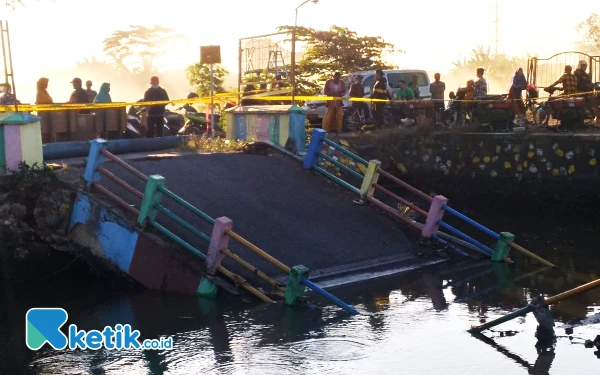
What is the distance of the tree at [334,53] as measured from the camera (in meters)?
34.3

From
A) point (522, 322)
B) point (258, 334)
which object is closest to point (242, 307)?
point (258, 334)

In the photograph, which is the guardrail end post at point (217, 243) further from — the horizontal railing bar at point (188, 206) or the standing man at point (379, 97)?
the standing man at point (379, 97)

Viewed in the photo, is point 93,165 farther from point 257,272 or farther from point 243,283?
point 257,272

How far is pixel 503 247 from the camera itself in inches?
572

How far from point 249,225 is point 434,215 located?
289cm

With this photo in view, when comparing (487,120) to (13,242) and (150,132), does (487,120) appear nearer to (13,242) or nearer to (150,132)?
(150,132)

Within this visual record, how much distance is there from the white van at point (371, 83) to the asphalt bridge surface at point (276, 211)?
8.46 m

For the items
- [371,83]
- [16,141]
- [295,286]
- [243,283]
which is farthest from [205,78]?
[295,286]

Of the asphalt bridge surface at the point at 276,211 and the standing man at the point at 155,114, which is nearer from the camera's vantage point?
the asphalt bridge surface at the point at 276,211

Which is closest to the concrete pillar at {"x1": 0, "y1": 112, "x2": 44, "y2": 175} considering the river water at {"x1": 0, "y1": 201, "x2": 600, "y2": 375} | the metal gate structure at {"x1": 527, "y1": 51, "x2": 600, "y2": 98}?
the river water at {"x1": 0, "y1": 201, "x2": 600, "y2": 375}

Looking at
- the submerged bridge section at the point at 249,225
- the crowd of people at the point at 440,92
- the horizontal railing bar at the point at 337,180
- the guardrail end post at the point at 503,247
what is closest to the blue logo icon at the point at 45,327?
the submerged bridge section at the point at 249,225

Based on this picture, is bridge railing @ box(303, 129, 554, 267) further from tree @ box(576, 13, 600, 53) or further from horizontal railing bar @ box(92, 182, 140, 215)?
tree @ box(576, 13, 600, 53)

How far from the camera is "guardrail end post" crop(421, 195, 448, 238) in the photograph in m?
14.7

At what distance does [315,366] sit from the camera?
31.5 feet
